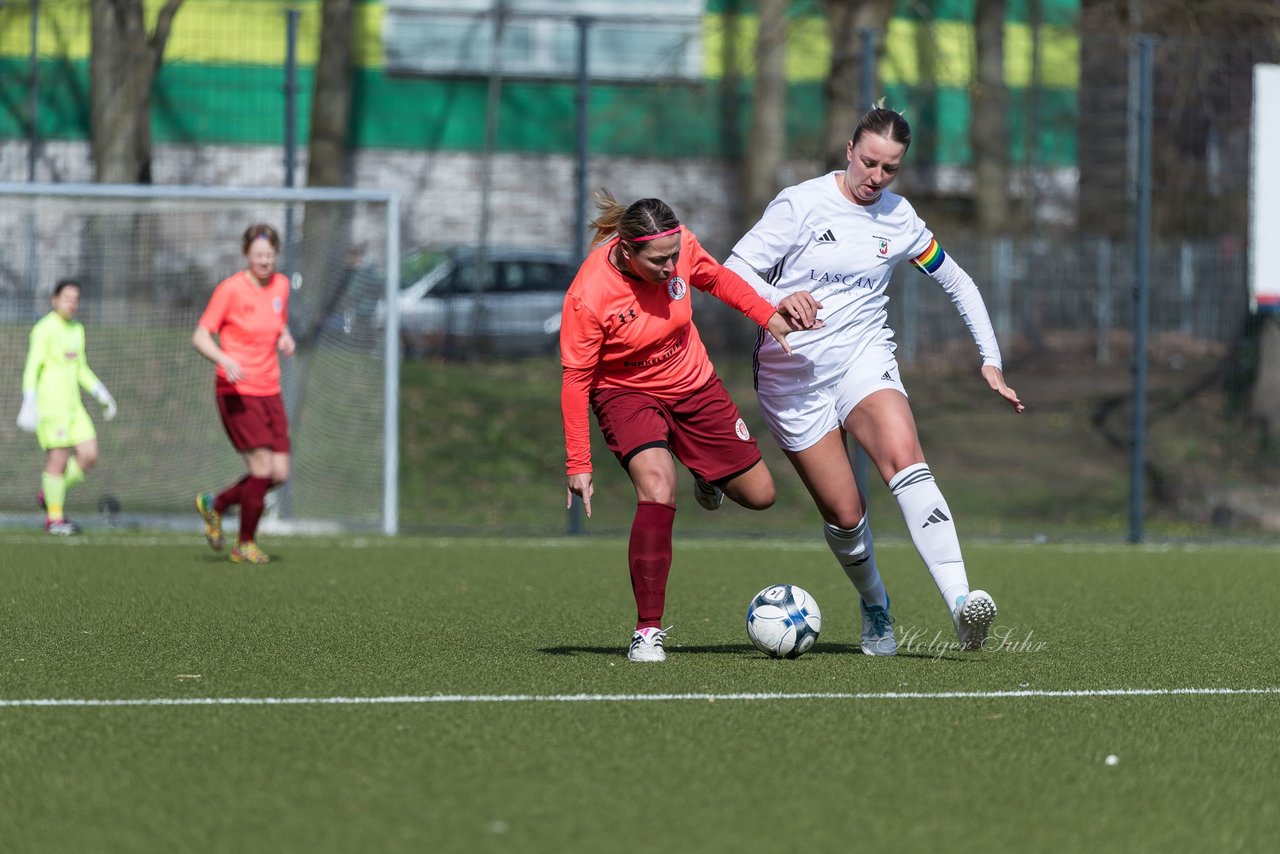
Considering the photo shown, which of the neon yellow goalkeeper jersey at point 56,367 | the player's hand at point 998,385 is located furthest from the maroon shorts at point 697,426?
the neon yellow goalkeeper jersey at point 56,367

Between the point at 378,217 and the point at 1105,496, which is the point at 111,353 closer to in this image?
the point at 378,217

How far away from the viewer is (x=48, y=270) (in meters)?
14.4

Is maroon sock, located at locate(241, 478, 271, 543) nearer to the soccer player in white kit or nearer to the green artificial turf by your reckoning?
the green artificial turf

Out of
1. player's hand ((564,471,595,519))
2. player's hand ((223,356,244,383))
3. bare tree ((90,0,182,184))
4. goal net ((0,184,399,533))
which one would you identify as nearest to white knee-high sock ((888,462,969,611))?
player's hand ((564,471,595,519))

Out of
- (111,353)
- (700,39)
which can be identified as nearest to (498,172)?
(700,39)

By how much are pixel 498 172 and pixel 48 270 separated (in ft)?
11.9

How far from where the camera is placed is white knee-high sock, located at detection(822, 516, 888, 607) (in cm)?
703

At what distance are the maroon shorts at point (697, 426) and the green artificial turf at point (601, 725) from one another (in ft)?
2.41

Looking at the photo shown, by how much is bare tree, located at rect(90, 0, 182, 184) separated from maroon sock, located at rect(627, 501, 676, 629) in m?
8.70

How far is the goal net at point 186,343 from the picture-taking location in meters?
13.6

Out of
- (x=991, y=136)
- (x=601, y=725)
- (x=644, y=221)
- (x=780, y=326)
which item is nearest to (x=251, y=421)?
(x=644, y=221)

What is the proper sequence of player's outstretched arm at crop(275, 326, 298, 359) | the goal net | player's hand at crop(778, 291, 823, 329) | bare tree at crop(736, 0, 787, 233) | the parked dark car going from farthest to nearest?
1. bare tree at crop(736, 0, 787, 233)
2. the parked dark car
3. the goal net
4. player's outstretched arm at crop(275, 326, 298, 359)
5. player's hand at crop(778, 291, 823, 329)

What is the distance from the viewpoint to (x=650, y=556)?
6723mm

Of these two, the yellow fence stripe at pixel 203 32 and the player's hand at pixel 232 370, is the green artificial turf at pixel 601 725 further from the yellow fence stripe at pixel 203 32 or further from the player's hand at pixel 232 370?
the yellow fence stripe at pixel 203 32
